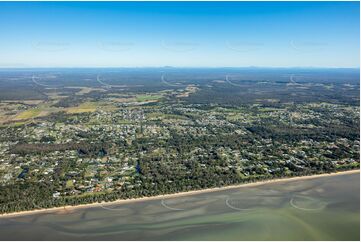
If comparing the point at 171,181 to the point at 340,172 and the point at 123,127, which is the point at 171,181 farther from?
the point at 123,127

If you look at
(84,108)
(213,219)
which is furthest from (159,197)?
(84,108)

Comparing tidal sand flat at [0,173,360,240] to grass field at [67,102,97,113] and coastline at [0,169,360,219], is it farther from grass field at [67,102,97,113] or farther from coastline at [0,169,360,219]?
grass field at [67,102,97,113]

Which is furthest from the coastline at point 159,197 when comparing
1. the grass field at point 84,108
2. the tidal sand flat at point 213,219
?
the grass field at point 84,108

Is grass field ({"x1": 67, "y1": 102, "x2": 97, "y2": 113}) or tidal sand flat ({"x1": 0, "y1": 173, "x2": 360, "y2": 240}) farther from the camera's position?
grass field ({"x1": 67, "y1": 102, "x2": 97, "y2": 113})

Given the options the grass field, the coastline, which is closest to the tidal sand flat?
the coastline

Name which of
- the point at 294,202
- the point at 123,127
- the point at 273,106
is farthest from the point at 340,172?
the point at 273,106

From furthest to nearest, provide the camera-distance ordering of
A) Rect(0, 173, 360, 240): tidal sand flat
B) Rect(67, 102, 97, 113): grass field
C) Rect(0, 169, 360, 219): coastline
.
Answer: Rect(67, 102, 97, 113): grass field, Rect(0, 169, 360, 219): coastline, Rect(0, 173, 360, 240): tidal sand flat

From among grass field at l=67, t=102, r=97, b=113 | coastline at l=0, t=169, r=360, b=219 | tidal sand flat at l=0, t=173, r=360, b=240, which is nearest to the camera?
tidal sand flat at l=0, t=173, r=360, b=240

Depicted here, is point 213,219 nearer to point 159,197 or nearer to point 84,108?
point 159,197
